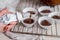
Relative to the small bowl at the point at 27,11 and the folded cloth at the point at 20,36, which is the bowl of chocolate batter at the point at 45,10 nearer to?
the small bowl at the point at 27,11

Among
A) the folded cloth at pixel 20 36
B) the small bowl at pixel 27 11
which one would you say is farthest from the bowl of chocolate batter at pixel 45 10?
the folded cloth at pixel 20 36

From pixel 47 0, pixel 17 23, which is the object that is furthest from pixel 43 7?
pixel 17 23

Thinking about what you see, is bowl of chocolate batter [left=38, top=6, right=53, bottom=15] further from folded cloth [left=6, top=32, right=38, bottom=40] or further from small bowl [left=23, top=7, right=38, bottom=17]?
folded cloth [left=6, top=32, right=38, bottom=40]

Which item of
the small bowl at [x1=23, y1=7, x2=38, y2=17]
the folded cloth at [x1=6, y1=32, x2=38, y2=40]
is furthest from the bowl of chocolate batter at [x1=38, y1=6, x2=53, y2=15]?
the folded cloth at [x1=6, y1=32, x2=38, y2=40]

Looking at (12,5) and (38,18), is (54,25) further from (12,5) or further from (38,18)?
(12,5)

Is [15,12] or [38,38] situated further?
[15,12]

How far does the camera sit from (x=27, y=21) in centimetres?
69

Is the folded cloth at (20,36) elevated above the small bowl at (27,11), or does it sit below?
below

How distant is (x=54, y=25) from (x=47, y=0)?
144 mm

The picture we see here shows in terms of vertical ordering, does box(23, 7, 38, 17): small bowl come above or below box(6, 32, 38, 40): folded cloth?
above

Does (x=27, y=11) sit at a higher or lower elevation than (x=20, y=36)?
higher

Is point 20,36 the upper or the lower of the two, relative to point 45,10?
lower

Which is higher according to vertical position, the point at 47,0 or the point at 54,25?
the point at 47,0

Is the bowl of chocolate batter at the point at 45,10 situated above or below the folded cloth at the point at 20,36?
above
